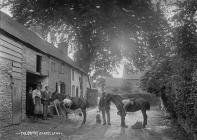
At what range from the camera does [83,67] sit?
40.0 metres

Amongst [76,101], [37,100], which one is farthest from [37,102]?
[76,101]

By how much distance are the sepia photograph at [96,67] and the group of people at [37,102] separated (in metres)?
0.05

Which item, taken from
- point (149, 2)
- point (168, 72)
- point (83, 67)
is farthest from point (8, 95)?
point (83, 67)

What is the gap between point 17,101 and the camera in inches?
653

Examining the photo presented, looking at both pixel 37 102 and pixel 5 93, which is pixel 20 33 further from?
pixel 5 93

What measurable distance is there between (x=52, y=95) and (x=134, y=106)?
4841 mm

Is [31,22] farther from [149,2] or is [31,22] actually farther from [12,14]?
[149,2]

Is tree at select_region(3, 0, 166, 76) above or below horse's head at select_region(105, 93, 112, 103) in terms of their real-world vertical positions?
above

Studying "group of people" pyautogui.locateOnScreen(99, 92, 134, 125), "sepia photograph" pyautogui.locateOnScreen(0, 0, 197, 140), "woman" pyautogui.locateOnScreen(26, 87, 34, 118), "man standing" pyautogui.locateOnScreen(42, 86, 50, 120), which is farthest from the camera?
"man standing" pyautogui.locateOnScreen(42, 86, 50, 120)

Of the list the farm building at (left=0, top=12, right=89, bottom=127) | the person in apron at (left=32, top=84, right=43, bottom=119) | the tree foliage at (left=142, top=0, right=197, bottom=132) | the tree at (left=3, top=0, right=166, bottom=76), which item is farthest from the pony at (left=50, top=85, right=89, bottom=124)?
the tree at (left=3, top=0, right=166, bottom=76)

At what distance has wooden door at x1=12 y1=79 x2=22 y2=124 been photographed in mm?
16016

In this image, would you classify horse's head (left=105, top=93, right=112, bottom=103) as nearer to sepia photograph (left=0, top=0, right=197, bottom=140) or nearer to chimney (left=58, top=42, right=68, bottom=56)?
sepia photograph (left=0, top=0, right=197, bottom=140)

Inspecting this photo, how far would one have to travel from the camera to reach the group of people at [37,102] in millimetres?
17766

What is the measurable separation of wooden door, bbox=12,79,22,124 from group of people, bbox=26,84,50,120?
937mm
